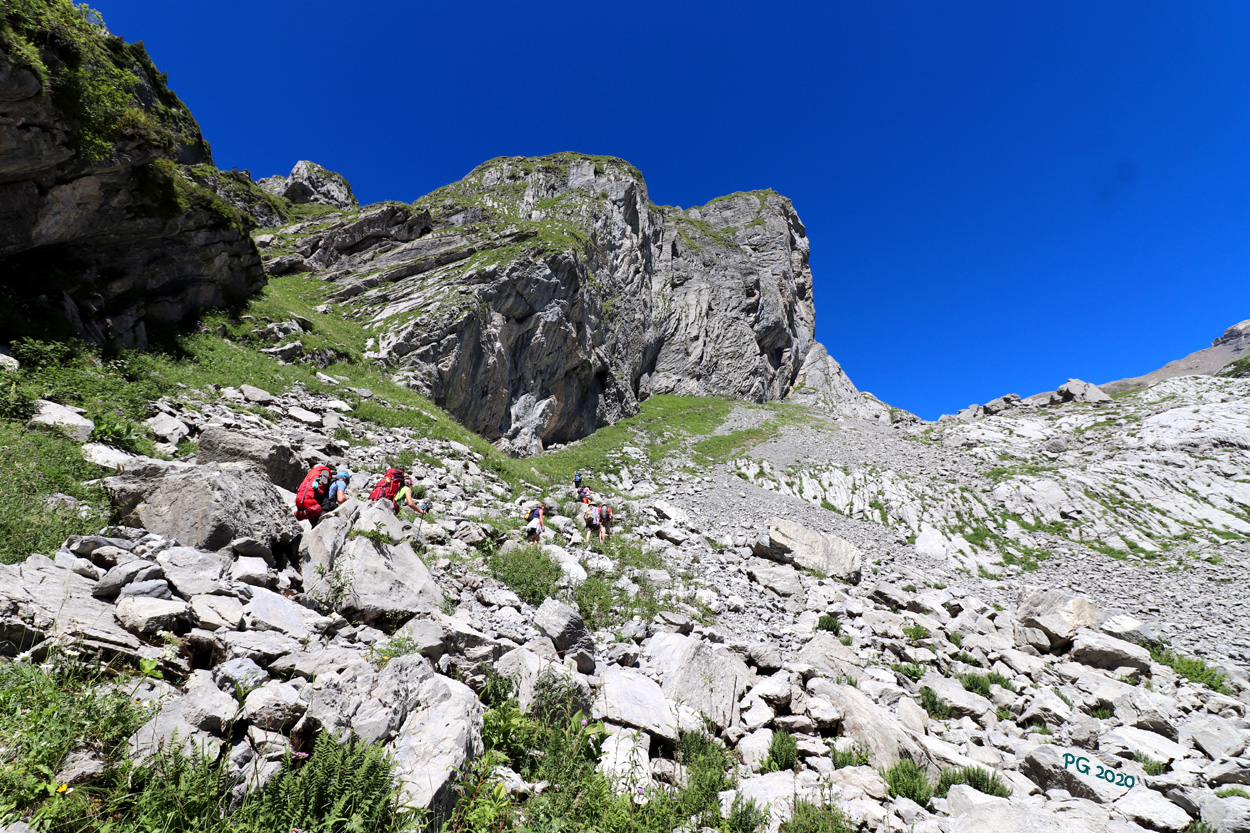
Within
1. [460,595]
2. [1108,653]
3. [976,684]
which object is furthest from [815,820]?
[1108,653]

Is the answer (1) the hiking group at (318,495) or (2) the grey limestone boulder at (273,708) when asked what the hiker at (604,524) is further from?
(2) the grey limestone boulder at (273,708)

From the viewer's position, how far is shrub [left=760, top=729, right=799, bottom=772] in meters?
6.11

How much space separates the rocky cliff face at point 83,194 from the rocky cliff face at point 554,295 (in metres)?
10.7

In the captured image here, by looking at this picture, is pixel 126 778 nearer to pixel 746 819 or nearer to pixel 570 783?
pixel 570 783

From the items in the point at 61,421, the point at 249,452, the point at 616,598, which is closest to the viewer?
the point at 61,421

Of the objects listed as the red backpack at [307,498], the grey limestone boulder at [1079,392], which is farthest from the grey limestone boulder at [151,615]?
the grey limestone boulder at [1079,392]

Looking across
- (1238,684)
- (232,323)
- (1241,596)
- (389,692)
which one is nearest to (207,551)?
(389,692)

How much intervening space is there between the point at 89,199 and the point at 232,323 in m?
8.20

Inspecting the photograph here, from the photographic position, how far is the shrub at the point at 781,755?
6109 mm

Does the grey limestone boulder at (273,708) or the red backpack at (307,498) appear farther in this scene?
the red backpack at (307,498)

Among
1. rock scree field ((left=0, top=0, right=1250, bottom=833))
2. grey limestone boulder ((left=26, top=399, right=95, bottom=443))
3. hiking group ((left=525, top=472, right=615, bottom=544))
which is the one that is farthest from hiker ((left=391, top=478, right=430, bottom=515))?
grey limestone boulder ((left=26, top=399, right=95, bottom=443))

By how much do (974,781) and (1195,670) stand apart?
39.1ft

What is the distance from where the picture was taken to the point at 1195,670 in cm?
1198

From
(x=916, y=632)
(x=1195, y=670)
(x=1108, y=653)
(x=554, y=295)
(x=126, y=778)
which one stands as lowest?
(x=126, y=778)
